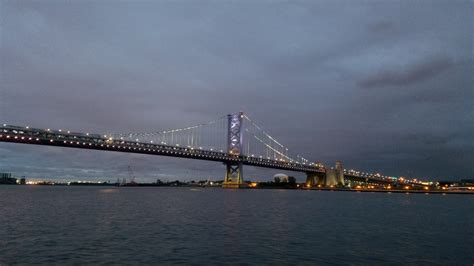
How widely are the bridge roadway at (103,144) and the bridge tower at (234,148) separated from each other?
2376mm

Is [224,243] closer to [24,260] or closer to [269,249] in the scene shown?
[269,249]

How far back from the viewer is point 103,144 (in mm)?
79875

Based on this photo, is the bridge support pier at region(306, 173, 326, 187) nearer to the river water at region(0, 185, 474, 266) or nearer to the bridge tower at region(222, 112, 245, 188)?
the bridge tower at region(222, 112, 245, 188)

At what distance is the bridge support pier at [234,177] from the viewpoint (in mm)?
102438

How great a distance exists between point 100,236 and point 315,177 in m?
123

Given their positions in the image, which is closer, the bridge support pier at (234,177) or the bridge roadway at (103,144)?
the bridge roadway at (103,144)

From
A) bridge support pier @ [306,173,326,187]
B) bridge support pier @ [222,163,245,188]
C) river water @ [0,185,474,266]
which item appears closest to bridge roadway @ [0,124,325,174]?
bridge support pier @ [222,163,245,188]

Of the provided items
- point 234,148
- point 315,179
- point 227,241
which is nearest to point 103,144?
point 234,148

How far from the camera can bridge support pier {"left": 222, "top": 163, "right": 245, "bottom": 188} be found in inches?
4033

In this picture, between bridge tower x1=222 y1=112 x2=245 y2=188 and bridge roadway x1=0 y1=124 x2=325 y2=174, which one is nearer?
bridge roadway x1=0 y1=124 x2=325 y2=174

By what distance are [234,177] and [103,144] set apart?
36.4 meters

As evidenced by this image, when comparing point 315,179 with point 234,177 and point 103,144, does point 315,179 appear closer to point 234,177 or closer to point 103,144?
point 234,177

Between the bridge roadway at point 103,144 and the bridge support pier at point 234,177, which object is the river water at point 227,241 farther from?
the bridge support pier at point 234,177

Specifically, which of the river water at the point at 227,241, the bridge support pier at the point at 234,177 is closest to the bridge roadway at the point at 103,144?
the bridge support pier at the point at 234,177
